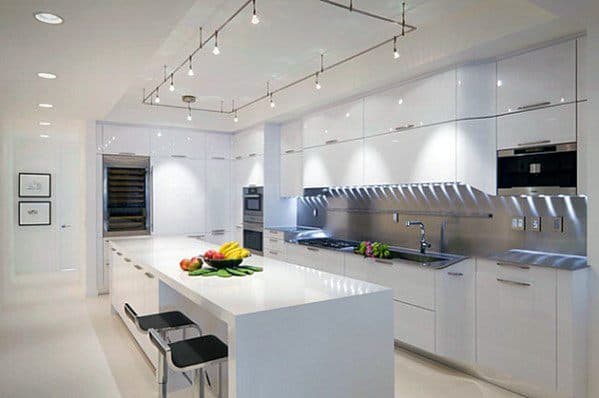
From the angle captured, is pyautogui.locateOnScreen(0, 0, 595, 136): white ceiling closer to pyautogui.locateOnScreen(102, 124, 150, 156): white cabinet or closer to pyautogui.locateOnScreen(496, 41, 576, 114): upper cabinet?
pyautogui.locateOnScreen(496, 41, 576, 114): upper cabinet

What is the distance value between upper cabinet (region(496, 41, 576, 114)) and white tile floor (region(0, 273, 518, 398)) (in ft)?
6.80

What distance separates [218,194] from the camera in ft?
21.9

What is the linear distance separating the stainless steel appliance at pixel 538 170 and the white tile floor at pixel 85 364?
1.46 metres

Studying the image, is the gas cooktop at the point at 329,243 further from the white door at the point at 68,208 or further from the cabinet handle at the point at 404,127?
the white door at the point at 68,208

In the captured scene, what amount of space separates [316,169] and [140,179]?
273 cm

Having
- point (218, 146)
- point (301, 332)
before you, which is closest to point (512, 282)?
point (301, 332)

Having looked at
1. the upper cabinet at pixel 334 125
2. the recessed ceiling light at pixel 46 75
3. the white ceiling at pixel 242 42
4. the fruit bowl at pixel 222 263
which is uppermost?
the white ceiling at pixel 242 42

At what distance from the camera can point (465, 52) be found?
3.07 metres

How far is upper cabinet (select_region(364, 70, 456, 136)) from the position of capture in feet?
11.1

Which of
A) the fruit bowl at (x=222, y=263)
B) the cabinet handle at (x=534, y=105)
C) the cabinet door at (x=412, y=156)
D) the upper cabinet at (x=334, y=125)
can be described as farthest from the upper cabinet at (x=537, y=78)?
the fruit bowl at (x=222, y=263)

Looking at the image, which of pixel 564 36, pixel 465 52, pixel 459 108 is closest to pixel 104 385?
pixel 459 108

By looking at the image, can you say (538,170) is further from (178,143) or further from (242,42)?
(178,143)

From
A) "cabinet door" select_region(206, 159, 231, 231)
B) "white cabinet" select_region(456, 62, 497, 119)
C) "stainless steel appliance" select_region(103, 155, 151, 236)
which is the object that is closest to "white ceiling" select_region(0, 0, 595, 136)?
"white cabinet" select_region(456, 62, 497, 119)

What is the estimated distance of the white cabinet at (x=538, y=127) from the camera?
2.76 meters
